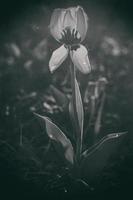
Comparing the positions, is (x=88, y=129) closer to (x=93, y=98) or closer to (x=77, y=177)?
(x=93, y=98)

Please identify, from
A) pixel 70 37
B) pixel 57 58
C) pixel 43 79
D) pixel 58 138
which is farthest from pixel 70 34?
pixel 43 79

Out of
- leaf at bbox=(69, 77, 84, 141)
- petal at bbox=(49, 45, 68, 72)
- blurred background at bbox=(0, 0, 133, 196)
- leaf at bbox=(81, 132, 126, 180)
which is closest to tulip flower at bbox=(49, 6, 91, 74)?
petal at bbox=(49, 45, 68, 72)

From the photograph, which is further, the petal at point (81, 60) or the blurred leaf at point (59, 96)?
the blurred leaf at point (59, 96)

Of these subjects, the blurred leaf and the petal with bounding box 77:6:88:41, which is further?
the blurred leaf

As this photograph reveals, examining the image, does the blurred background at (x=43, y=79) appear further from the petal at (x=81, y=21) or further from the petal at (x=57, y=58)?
the petal at (x=81, y=21)

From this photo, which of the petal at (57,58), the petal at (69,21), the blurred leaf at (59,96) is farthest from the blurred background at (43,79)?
the petal at (69,21)

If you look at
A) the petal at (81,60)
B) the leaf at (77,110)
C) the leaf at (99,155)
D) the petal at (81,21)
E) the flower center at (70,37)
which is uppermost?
the petal at (81,21)

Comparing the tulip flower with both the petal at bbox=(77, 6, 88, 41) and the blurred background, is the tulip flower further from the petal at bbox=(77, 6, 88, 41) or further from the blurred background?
the blurred background
